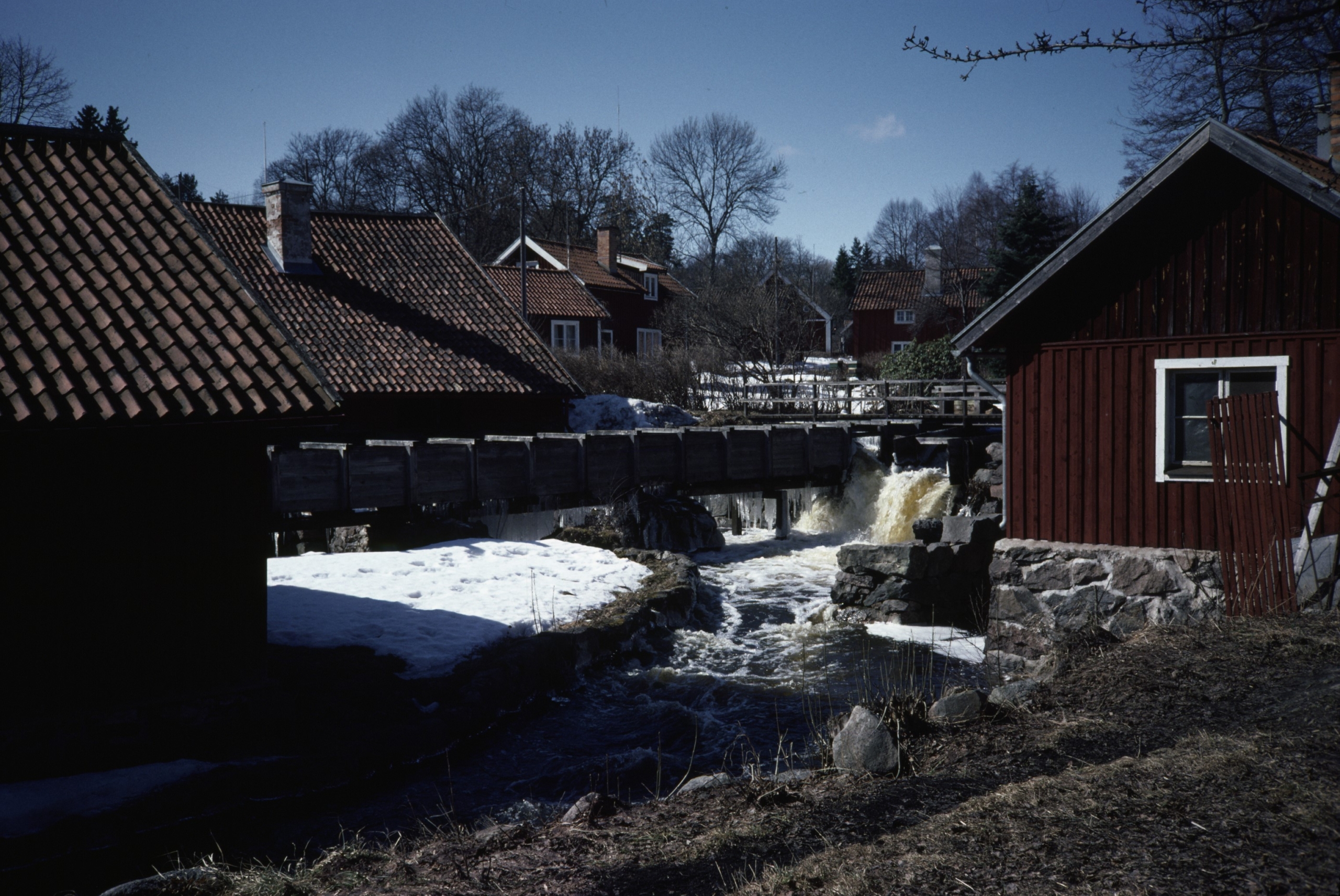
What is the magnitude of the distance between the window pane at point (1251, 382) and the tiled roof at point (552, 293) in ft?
93.4

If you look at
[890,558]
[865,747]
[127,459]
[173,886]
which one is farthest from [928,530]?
[173,886]

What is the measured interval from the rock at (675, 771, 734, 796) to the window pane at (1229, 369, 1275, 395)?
6420 millimetres

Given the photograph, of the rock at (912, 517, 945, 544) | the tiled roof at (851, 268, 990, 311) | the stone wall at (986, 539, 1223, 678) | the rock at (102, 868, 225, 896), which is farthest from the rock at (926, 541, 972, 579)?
the tiled roof at (851, 268, 990, 311)

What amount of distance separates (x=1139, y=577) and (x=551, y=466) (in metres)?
10.1

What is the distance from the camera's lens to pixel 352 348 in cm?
1997

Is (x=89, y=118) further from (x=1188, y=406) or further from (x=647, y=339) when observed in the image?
(x=1188, y=406)

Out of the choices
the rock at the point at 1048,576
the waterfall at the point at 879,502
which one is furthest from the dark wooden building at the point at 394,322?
the rock at the point at 1048,576

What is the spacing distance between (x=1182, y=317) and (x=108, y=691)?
982 cm

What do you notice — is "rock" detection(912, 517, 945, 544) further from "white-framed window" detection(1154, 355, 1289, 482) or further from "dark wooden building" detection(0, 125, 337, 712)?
"dark wooden building" detection(0, 125, 337, 712)

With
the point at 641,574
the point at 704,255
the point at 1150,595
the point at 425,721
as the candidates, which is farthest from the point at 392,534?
the point at 704,255

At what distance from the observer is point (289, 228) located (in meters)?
21.5

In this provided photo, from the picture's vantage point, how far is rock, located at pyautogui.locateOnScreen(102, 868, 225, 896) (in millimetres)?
4629

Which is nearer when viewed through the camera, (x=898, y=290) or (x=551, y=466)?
(x=551, y=466)

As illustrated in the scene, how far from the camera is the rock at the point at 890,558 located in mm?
12539
